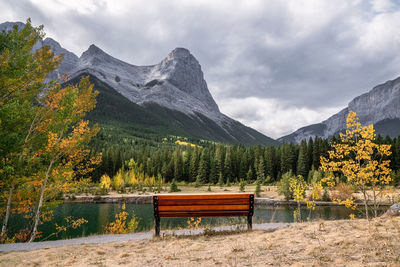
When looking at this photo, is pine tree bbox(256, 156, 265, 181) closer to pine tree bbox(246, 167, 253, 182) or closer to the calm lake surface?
pine tree bbox(246, 167, 253, 182)

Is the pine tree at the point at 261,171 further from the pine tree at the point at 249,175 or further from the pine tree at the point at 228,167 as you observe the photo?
the pine tree at the point at 228,167

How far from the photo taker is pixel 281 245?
5523 millimetres

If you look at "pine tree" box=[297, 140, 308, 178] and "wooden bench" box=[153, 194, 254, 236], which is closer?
"wooden bench" box=[153, 194, 254, 236]

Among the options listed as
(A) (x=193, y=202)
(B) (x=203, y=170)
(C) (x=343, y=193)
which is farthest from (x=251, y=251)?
(B) (x=203, y=170)

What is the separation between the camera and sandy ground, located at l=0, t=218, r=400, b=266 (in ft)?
14.1

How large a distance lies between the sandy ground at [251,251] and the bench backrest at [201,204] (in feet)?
2.52

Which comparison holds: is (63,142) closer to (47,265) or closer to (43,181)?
(43,181)

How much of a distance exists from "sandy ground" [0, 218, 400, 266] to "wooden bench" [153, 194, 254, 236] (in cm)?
76

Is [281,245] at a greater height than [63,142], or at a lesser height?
lesser

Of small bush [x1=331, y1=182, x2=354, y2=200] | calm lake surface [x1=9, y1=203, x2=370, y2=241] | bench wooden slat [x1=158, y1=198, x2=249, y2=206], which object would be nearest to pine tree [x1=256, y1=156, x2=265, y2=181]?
calm lake surface [x1=9, y1=203, x2=370, y2=241]

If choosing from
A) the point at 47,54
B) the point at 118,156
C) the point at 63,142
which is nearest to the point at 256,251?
the point at 63,142

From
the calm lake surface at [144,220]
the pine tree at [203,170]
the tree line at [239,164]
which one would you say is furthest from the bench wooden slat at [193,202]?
the pine tree at [203,170]

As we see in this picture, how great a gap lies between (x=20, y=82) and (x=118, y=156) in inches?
3622

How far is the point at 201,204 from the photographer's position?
24.1 feet
